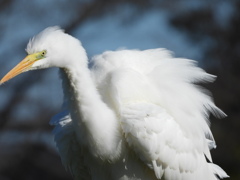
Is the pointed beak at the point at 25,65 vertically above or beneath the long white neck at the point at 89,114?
above

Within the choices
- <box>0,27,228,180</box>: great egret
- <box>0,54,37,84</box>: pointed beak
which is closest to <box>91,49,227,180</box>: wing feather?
<box>0,27,228,180</box>: great egret

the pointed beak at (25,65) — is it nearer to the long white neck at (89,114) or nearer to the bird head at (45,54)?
the bird head at (45,54)

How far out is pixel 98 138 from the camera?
Result: 3.74 metres

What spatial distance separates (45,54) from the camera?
3.51 metres

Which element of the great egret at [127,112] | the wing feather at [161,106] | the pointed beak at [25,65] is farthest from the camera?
the wing feather at [161,106]

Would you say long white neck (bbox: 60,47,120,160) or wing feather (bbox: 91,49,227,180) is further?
wing feather (bbox: 91,49,227,180)

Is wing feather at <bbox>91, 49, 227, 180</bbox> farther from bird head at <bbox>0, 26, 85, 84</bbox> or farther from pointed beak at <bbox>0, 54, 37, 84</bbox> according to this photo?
pointed beak at <bbox>0, 54, 37, 84</bbox>

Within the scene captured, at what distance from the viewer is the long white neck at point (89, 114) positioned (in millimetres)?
3627

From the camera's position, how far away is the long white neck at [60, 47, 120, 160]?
3.63 metres

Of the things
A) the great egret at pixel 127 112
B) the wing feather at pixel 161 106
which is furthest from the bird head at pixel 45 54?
the wing feather at pixel 161 106

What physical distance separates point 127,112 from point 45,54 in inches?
21.7

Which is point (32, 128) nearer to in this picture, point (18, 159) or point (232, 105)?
point (18, 159)

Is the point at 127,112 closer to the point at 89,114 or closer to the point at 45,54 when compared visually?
the point at 89,114

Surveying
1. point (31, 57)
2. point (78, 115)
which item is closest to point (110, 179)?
point (78, 115)
